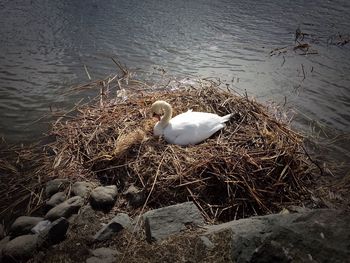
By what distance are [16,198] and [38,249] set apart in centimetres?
126

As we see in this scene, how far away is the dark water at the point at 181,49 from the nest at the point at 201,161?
4.36ft

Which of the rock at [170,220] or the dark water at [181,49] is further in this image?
the dark water at [181,49]

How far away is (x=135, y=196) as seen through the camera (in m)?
4.71

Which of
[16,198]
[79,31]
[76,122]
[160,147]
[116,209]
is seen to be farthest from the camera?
[79,31]

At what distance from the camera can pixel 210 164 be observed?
4934 millimetres

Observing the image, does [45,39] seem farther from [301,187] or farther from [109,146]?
[301,187]

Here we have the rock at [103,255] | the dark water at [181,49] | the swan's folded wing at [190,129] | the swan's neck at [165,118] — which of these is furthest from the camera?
the dark water at [181,49]

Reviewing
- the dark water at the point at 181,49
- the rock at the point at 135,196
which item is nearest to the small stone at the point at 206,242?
the rock at the point at 135,196

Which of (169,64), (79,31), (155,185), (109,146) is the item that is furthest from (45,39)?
(155,185)

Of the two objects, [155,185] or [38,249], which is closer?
[38,249]

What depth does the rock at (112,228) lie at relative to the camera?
4.01 metres

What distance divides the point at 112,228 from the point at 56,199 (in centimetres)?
111

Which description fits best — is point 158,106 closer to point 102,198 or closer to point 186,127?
point 186,127

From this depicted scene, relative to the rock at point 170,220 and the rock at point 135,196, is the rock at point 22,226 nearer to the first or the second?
the rock at point 135,196
